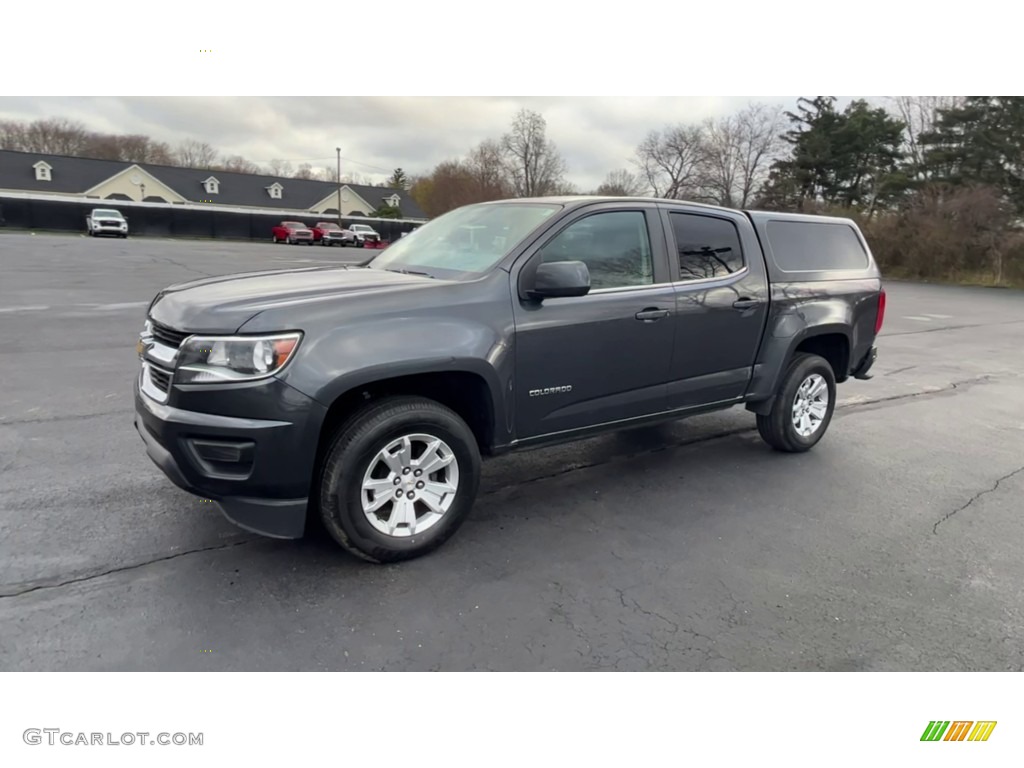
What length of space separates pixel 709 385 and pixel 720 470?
0.71 m

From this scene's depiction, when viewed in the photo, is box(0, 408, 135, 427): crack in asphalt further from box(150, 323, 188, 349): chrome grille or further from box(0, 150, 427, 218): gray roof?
box(0, 150, 427, 218): gray roof

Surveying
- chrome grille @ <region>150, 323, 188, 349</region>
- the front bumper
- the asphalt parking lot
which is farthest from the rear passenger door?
chrome grille @ <region>150, 323, 188, 349</region>

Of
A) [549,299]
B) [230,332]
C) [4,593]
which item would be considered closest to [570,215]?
[549,299]

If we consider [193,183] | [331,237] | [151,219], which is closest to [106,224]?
[151,219]

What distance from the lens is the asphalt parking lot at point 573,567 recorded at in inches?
105

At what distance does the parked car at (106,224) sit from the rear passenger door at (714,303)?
38.5 m

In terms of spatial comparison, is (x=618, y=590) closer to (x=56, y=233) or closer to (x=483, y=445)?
(x=483, y=445)

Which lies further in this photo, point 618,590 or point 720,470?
point 720,470

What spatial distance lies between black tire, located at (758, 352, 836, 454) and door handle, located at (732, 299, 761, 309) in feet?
2.26

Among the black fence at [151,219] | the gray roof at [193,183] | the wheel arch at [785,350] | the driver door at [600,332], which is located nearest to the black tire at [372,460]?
the driver door at [600,332]

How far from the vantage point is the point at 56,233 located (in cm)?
3609

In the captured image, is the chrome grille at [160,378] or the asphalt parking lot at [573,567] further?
the chrome grille at [160,378]

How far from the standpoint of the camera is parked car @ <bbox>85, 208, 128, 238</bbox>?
34469 millimetres
